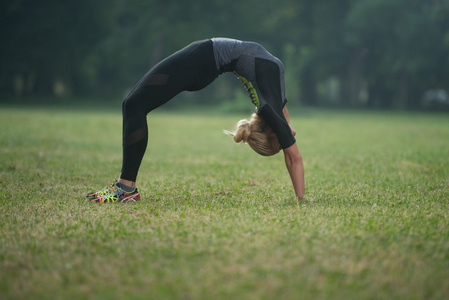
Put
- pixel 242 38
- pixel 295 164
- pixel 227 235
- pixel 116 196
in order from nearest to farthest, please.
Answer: pixel 227 235 → pixel 295 164 → pixel 116 196 → pixel 242 38

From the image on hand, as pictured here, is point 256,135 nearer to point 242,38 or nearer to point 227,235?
point 227,235

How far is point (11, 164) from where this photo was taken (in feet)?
27.5

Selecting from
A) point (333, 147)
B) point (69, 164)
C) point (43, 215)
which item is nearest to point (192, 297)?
point (43, 215)

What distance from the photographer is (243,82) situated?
5.12 meters

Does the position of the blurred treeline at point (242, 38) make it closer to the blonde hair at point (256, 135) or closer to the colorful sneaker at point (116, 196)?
the blonde hair at point (256, 135)

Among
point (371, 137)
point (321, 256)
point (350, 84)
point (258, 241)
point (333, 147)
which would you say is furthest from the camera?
point (350, 84)

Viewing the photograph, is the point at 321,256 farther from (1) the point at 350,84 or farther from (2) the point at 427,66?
(1) the point at 350,84

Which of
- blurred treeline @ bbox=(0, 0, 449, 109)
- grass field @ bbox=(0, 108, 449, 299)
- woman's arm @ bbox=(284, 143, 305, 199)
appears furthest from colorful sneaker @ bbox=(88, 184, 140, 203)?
blurred treeline @ bbox=(0, 0, 449, 109)

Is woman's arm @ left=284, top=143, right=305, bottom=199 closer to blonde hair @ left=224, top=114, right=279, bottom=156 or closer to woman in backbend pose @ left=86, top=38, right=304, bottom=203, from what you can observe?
woman in backbend pose @ left=86, top=38, right=304, bottom=203

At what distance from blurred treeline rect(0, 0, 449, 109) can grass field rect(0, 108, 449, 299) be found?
3129 centimetres

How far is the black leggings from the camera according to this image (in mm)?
5121

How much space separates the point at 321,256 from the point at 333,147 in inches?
364

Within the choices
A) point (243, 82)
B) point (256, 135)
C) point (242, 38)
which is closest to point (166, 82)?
point (243, 82)

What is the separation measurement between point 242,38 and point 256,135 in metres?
45.4
